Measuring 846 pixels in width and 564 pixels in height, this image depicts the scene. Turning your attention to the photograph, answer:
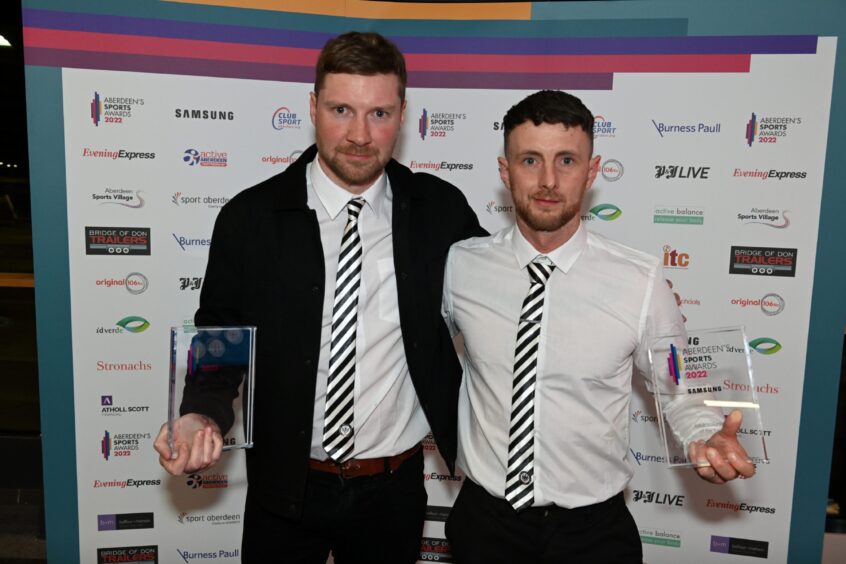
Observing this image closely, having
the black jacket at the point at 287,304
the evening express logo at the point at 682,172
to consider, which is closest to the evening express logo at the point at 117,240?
the black jacket at the point at 287,304

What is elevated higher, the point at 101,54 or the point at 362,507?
the point at 101,54

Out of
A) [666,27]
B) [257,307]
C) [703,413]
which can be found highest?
[666,27]

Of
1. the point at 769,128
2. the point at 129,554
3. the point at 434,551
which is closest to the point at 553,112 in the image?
the point at 769,128

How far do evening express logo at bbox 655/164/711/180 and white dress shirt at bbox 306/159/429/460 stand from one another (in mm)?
1608

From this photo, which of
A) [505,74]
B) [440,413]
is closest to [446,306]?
[440,413]

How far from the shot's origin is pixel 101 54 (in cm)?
A: 291

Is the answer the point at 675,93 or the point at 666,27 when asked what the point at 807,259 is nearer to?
the point at 675,93

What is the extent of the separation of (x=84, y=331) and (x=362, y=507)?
182 cm

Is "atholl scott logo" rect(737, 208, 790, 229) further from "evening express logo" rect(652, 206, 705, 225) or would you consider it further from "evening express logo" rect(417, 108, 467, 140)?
"evening express logo" rect(417, 108, 467, 140)

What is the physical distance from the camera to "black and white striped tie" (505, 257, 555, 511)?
185 centimetres

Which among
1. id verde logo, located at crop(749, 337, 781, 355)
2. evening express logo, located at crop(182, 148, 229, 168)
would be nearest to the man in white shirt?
id verde logo, located at crop(749, 337, 781, 355)

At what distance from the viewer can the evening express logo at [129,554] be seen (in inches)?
126

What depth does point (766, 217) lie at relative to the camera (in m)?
3.00

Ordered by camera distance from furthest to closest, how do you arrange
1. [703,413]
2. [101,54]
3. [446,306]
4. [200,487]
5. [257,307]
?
[200,487] < [101,54] < [446,306] < [257,307] < [703,413]
